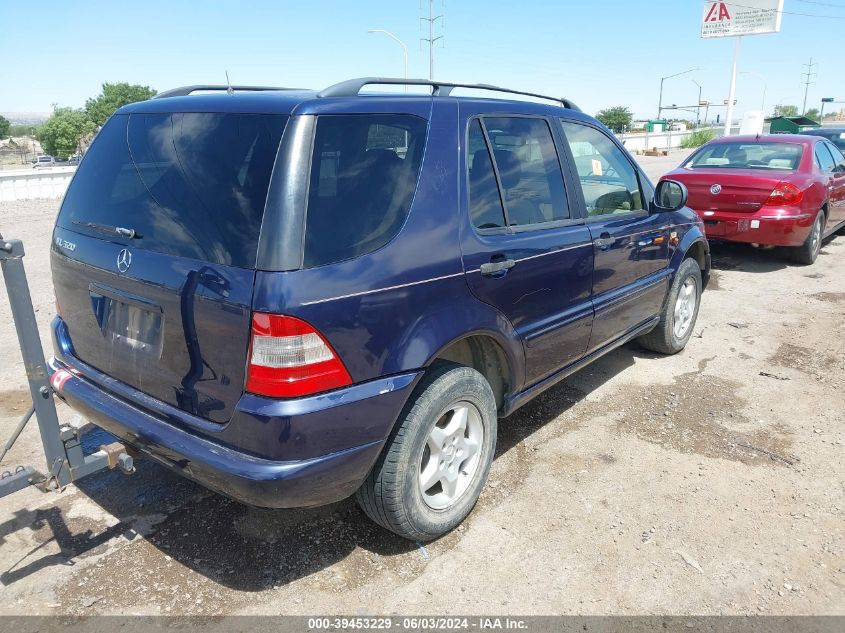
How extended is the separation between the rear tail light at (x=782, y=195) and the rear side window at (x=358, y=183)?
660 cm

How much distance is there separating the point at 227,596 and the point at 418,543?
867 millimetres

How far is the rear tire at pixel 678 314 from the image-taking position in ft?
16.7

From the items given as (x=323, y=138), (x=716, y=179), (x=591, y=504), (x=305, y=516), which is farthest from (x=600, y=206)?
(x=716, y=179)

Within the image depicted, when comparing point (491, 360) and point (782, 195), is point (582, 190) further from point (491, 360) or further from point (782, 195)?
point (782, 195)

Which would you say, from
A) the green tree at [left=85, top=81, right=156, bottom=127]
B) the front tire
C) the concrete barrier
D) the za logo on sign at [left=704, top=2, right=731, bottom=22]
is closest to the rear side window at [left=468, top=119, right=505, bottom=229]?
the front tire

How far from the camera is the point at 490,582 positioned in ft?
8.99

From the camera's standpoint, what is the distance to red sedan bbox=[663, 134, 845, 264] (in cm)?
781

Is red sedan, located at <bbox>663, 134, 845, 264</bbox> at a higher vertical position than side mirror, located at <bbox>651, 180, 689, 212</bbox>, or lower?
lower

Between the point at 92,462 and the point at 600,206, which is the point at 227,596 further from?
the point at 600,206

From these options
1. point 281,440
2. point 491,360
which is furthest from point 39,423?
point 491,360

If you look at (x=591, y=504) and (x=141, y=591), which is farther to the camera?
(x=591, y=504)

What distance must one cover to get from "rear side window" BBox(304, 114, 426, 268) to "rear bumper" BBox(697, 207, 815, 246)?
640 centimetres

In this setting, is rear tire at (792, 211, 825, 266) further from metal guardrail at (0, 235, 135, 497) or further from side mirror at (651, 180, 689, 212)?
metal guardrail at (0, 235, 135, 497)

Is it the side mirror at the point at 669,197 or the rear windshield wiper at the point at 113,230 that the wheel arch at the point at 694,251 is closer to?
the side mirror at the point at 669,197
